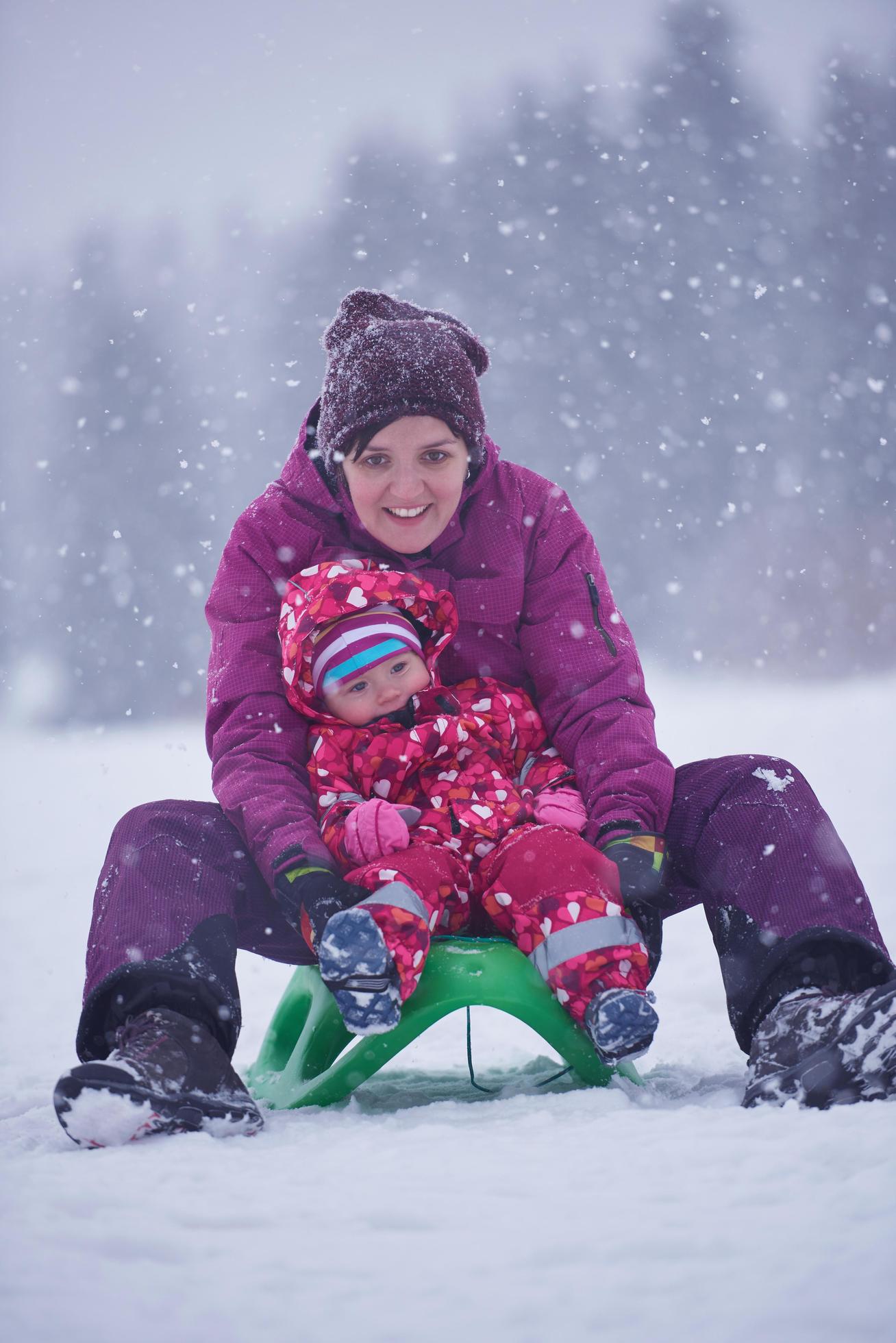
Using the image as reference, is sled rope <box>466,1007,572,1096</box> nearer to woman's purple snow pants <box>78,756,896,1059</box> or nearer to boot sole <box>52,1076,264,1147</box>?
woman's purple snow pants <box>78,756,896,1059</box>

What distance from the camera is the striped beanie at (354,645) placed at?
141 cm

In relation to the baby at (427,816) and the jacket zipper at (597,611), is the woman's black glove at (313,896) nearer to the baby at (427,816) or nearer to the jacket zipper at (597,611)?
the baby at (427,816)

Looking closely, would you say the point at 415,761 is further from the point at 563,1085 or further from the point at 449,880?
the point at 563,1085

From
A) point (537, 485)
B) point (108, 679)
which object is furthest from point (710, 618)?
point (537, 485)

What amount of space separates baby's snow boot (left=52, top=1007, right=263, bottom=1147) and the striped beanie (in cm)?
50

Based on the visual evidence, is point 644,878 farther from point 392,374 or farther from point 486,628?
point 392,374

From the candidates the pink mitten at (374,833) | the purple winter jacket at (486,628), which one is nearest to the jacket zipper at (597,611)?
the purple winter jacket at (486,628)

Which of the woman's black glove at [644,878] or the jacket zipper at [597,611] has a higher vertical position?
the jacket zipper at [597,611]

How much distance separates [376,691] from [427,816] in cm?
20

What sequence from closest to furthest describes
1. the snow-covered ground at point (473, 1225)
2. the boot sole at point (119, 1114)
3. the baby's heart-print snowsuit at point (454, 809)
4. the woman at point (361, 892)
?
the snow-covered ground at point (473, 1225), the boot sole at point (119, 1114), the woman at point (361, 892), the baby's heart-print snowsuit at point (454, 809)

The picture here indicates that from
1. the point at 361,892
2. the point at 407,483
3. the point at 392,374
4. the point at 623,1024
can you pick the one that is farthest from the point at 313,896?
the point at 392,374

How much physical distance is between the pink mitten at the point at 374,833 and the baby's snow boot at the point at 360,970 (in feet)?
0.51

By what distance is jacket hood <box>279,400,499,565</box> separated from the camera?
1.52 metres

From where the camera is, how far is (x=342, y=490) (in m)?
1.52
